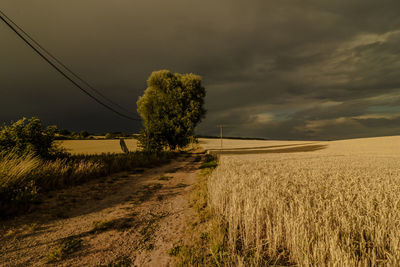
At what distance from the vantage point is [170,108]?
35875 mm

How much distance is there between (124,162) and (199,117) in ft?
79.4

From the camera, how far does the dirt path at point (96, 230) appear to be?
4.41 metres

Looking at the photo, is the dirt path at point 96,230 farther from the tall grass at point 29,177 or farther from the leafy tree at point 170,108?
the leafy tree at point 170,108

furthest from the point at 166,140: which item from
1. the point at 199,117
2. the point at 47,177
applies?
the point at 47,177

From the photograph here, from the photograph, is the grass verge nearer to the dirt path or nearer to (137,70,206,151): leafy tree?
the dirt path

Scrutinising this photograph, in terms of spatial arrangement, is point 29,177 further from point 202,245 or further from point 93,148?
point 93,148

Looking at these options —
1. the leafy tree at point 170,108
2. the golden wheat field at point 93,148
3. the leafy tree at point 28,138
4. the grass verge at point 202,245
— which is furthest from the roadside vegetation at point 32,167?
the golden wheat field at point 93,148

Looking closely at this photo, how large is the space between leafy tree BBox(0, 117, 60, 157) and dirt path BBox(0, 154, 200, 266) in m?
5.81

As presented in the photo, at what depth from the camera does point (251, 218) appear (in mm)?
4609

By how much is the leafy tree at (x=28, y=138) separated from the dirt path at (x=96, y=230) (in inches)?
229

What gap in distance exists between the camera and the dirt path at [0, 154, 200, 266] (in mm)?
4410

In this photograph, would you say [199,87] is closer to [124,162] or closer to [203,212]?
[124,162]

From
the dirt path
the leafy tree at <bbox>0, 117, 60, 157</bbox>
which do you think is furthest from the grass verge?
the leafy tree at <bbox>0, 117, 60, 157</bbox>

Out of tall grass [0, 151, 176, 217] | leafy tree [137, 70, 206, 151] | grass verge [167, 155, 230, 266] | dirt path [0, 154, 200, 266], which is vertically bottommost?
dirt path [0, 154, 200, 266]
